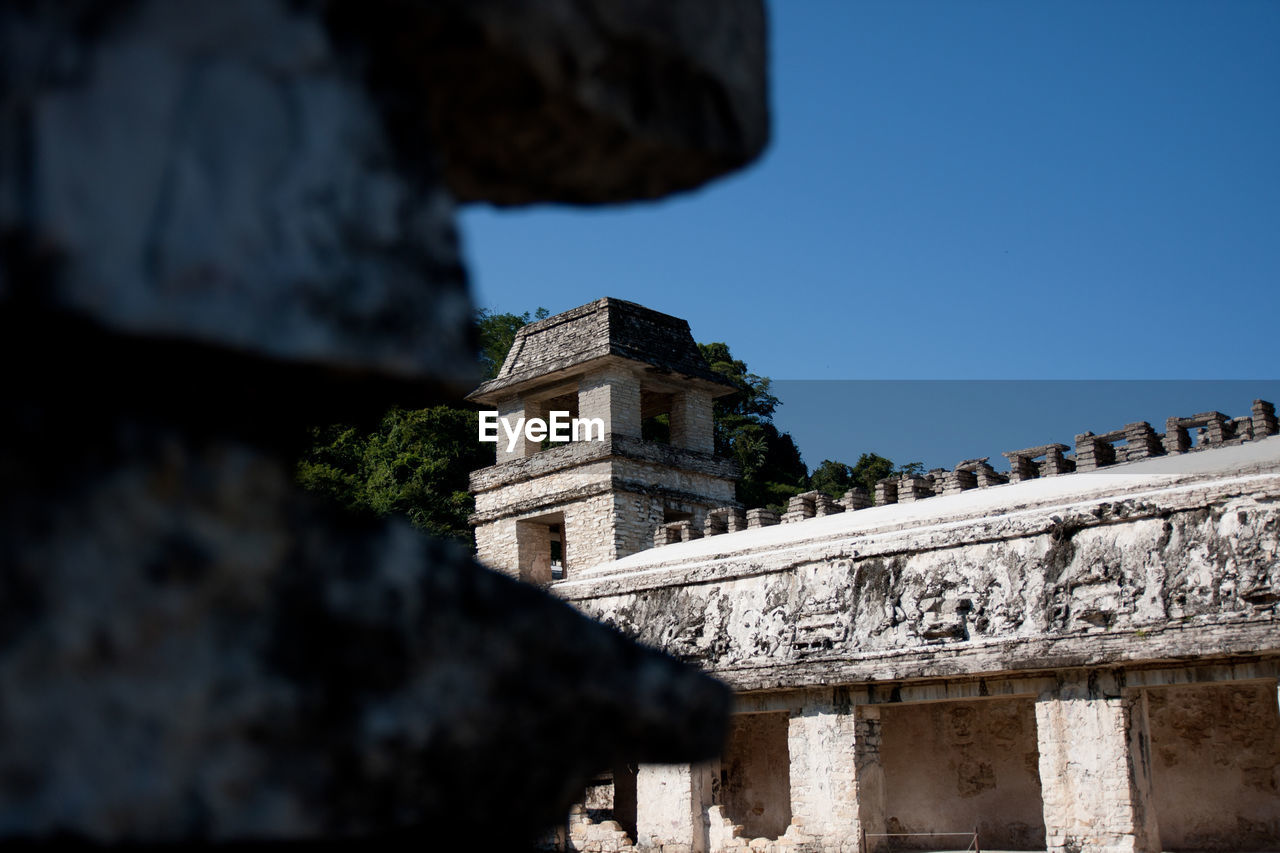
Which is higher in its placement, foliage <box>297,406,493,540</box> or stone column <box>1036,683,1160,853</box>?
foliage <box>297,406,493,540</box>

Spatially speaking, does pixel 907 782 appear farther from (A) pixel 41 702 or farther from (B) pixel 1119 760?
(A) pixel 41 702

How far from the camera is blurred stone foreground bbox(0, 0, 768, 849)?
94 cm

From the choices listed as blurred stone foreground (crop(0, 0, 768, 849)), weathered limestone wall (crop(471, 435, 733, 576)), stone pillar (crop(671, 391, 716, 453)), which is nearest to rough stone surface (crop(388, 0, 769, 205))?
blurred stone foreground (crop(0, 0, 768, 849))

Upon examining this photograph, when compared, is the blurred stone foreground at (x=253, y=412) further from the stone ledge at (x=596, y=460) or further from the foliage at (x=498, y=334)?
the foliage at (x=498, y=334)

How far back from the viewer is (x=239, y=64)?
1035 mm

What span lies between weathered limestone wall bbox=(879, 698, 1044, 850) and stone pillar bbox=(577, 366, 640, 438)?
9.27m

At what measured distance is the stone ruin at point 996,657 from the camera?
32.2ft

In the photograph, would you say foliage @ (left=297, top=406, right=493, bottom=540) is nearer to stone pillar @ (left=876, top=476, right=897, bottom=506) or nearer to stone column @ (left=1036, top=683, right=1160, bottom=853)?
stone pillar @ (left=876, top=476, right=897, bottom=506)

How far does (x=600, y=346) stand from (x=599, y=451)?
2000 millimetres

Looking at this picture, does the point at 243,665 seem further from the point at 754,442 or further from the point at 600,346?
the point at 754,442

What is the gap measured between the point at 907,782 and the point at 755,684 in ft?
9.74

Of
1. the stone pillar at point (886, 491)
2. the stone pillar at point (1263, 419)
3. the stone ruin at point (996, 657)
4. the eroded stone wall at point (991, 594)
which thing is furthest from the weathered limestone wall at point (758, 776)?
the stone pillar at point (1263, 419)

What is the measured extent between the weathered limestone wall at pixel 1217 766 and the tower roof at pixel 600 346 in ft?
39.8

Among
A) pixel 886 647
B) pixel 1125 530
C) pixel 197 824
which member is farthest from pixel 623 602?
pixel 197 824
